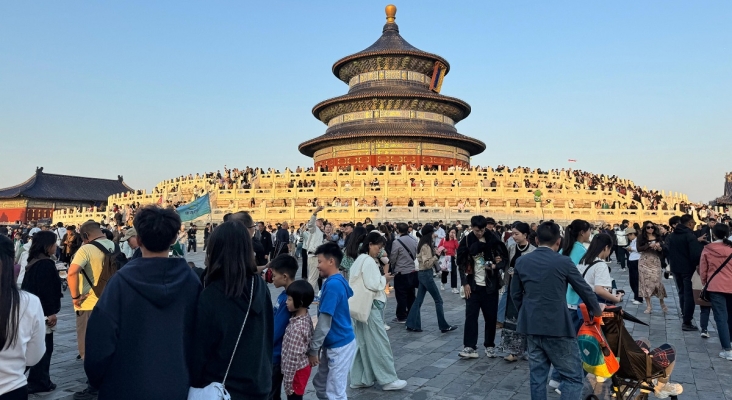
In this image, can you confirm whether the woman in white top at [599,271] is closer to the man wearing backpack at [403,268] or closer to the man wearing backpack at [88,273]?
the man wearing backpack at [403,268]

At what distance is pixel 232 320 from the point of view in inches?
108

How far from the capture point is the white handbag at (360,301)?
5.20 m

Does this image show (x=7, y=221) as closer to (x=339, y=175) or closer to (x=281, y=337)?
(x=339, y=175)

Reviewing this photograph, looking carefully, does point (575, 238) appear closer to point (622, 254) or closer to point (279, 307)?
point (279, 307)

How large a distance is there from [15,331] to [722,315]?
7.69 metres

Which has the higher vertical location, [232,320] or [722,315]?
[232,320]

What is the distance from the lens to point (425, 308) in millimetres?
10352

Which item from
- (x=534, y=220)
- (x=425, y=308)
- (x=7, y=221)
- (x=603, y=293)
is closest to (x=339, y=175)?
(x=534, y=220)

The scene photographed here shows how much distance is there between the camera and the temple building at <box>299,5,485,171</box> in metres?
38.1

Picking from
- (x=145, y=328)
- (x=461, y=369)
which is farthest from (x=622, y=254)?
(x=145, y=328)

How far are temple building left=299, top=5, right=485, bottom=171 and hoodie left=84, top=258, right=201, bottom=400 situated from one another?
3293 cm

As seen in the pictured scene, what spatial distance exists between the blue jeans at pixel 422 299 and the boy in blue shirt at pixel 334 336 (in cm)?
356

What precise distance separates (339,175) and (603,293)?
25.1m

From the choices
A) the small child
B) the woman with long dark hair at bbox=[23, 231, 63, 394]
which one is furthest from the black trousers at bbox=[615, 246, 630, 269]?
the woman with long dark hair at bbox=[23, 231, 63, 394]
